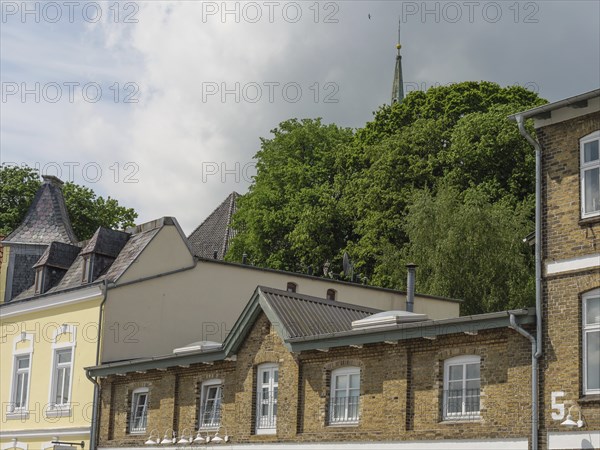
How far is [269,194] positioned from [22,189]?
12.3 metres

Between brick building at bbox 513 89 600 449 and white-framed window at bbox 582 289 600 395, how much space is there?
0.02 m

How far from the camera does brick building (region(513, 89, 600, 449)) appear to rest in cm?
1905

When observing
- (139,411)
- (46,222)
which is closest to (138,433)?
(139,411)

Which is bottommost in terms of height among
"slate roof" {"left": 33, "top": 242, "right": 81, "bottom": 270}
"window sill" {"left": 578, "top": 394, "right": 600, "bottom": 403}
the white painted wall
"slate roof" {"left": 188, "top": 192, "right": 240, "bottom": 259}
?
"window sill" {"left": 578, "top": 394, "right": 600, "bottom": 403}

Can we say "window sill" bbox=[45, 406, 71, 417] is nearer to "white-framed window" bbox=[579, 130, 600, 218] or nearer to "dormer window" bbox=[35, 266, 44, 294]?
"dormer window" bbox=[35, 266, 44, 294]

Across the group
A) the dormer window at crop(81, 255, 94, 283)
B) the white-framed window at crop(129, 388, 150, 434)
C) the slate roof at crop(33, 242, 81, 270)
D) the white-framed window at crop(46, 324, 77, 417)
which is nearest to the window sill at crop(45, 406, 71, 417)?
the white-framed window at crop(46, 324, 77, 417)

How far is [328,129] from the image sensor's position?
Result: 192 feet

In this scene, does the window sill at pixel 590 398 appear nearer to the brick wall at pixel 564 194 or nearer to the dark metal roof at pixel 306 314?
the brick wall at pixel 564 194

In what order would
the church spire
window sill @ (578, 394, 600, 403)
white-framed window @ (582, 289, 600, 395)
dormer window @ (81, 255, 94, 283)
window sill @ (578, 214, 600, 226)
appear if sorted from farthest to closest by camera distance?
the church spire
dormer window @ (81, 255, 94, 283)
window sill @ (578, 214, 600, 226)
white-framed window @ (582, 289, 600, 395)
window sill @ (578, 394, 600, 403)

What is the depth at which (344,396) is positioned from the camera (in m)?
24.1

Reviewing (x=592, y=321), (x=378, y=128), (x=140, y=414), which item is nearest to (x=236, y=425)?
(x=140, y=414)

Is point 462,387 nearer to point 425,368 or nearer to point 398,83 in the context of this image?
point 425,368

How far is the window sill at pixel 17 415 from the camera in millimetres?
34831

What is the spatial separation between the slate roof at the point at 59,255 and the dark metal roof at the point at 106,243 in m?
1.65
